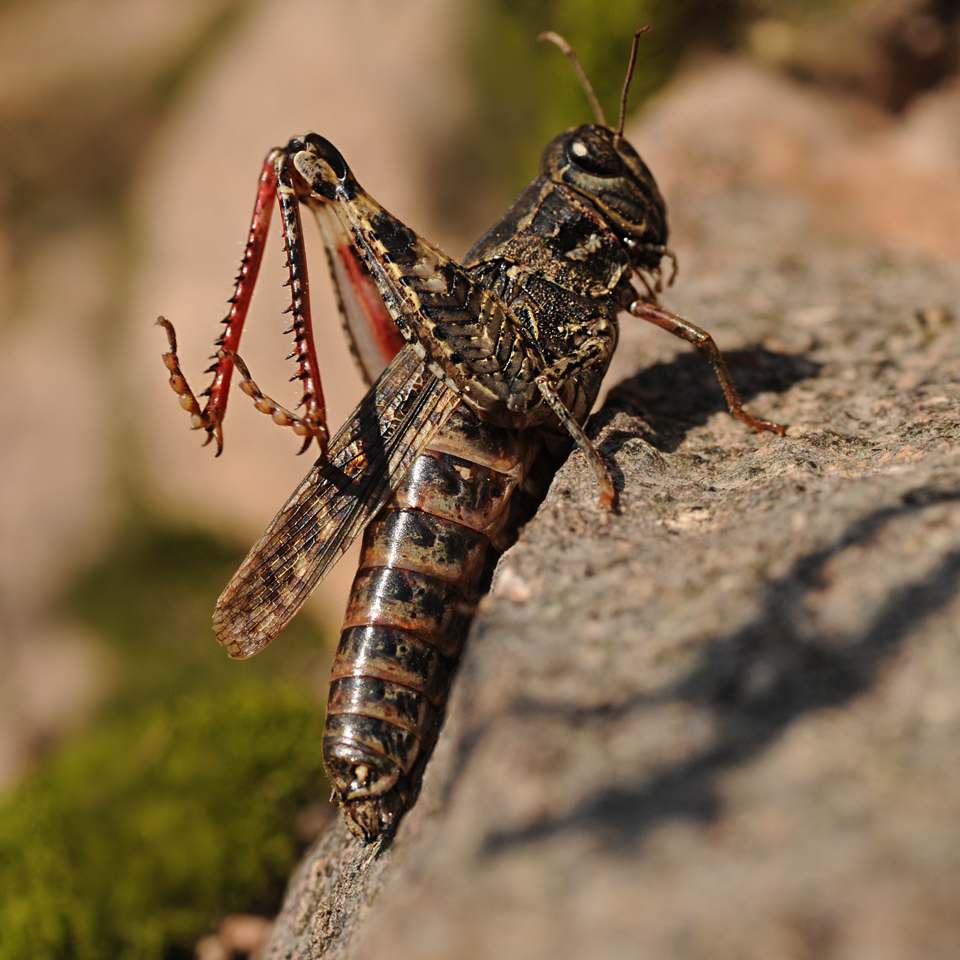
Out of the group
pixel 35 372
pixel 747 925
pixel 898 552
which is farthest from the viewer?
pixel 35 372

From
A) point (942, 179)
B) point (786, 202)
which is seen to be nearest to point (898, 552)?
point (786, 202)

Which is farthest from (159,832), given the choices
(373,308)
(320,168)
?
(320,168)

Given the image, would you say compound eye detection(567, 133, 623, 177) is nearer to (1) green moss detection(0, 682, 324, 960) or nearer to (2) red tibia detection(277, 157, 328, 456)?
(2) red tibia detection(277, 157, 328, 456)

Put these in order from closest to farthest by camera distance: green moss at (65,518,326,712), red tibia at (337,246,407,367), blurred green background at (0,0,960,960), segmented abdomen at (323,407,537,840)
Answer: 1. segmented abdomen at (323,407,537,840)
2. red tibia at (337,246,407,367)
3. blurred green background at (0,0,960,960)
4. green moss at (65,518,326,712)

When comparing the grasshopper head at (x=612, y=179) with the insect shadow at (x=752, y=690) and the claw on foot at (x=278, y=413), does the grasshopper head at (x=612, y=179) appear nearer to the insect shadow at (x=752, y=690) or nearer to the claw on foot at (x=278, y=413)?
the claw on foot at (x=278, y=413)

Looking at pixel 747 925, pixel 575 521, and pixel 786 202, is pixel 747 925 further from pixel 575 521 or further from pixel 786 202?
pixel 786 202

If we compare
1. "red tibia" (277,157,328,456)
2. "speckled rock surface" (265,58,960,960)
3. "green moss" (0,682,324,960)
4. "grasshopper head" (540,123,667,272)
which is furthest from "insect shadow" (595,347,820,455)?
"green moss" (0,682,324,960)
